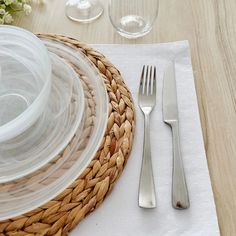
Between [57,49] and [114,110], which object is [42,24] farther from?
[114,110]

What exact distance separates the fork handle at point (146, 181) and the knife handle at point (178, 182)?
25 millimetres

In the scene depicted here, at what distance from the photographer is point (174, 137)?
1.65 ft

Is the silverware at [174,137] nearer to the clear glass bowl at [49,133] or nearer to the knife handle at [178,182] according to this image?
the knife handle at [178,182]

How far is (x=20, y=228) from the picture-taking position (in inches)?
16.2

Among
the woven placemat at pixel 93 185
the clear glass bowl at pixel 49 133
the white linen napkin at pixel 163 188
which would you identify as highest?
the clear glass bowl at pixel 49 133

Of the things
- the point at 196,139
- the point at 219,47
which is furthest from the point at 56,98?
the point at 219,47

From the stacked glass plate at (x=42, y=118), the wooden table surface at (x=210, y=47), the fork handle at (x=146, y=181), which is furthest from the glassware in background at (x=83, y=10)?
the fork handle at (x=146, y=181)

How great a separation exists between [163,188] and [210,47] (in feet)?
0.89

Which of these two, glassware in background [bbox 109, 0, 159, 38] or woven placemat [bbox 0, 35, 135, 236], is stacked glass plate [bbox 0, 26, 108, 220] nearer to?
woven placemat [bbox 0, 35, 135, 236]

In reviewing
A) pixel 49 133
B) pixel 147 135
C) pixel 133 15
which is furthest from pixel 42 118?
pixel 133 15

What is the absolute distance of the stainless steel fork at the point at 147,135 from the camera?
1.49ft

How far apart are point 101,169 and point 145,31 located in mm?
295

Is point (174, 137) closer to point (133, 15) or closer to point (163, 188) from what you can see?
point (163, 188)

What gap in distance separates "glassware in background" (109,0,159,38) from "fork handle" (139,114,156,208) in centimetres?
22
